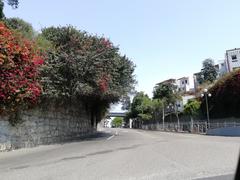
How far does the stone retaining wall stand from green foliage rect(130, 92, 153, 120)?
64.8m

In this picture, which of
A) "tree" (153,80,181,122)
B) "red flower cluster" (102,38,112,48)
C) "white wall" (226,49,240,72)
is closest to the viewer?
"red flower cluster" (102,38,112,48)

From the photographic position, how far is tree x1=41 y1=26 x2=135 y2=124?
2581 centimetres

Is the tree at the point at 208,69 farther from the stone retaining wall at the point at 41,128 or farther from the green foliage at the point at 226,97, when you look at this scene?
the stone retaining wall at the point at 41,128

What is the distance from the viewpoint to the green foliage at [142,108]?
99.9m

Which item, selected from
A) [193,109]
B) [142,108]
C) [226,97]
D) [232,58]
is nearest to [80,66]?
[226,97]

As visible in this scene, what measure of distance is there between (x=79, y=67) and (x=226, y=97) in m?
27.7

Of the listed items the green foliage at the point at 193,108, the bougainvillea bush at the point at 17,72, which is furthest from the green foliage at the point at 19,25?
the green foliage at the point at 193,108

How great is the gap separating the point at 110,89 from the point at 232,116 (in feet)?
78.3

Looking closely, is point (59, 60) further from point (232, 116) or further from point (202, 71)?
point (202, 71)

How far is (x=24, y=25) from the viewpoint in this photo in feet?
109

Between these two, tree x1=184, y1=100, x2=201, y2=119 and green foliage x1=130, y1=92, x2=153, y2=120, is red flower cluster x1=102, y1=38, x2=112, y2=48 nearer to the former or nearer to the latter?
tree x1=184, y1=100, x2=201, y2=119

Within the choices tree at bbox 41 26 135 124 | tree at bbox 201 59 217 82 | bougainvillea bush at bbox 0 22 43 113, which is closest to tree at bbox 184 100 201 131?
tree at bbox 41 26 135 124

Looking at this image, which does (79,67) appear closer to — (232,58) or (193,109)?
(193,109)

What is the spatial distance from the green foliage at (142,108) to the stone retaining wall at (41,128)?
64831mm
